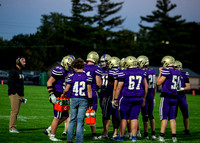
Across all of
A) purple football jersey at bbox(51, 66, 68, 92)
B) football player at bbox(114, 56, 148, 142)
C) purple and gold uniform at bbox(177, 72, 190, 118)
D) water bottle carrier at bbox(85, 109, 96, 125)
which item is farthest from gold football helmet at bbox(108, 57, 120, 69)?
purple and gold uniform at bbox(177, 72, 190, 118)

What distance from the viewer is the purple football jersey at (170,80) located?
9484 millimetres

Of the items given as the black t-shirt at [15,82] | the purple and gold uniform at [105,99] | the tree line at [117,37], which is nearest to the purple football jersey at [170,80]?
the purple and gold uniform at [105,99]

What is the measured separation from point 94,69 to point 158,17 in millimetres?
63261

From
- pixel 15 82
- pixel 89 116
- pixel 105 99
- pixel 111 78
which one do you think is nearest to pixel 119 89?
pixel 111 78

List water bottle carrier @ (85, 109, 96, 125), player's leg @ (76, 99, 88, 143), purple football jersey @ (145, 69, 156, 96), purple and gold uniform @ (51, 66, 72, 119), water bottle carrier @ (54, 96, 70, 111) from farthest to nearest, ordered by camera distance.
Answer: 1. purple football jersey @ (145, 69, 156, 96)
2. purple and gold uniform @ (51, 66, 72, 119)
3. water bottle carrier @ (54, 96, 70, 111)
4. water bottle carrier @ (85, 109, 96, 125)
5. player's leg @ (76, 99, 88, 143)

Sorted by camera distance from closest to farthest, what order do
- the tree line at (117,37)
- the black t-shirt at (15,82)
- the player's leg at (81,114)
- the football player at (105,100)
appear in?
the player's leg at (81,114)
the football player at (105,100)
the black t-shirt at (15,82)
the tree line at (117,37)

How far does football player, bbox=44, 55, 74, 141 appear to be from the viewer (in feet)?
29.3

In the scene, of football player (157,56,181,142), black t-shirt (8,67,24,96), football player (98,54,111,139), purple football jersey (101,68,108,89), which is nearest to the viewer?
football player (157,56,181,142)

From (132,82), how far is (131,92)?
0.27 m

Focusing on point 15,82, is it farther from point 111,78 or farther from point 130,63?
point 130,63

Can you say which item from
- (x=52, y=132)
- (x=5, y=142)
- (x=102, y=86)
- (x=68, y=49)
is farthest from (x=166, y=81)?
(x=68, y=49)

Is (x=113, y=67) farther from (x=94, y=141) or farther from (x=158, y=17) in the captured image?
(x=158, y=17)

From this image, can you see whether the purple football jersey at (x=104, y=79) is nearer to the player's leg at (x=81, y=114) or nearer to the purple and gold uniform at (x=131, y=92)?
the purple and gold uniform at (x=131, y=92)

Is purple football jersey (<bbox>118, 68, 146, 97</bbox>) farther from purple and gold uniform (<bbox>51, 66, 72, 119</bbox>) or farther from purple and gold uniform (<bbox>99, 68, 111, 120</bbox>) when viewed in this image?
purple and gold uniform (<bbox>51, 66, 72, 119</bbox>)
